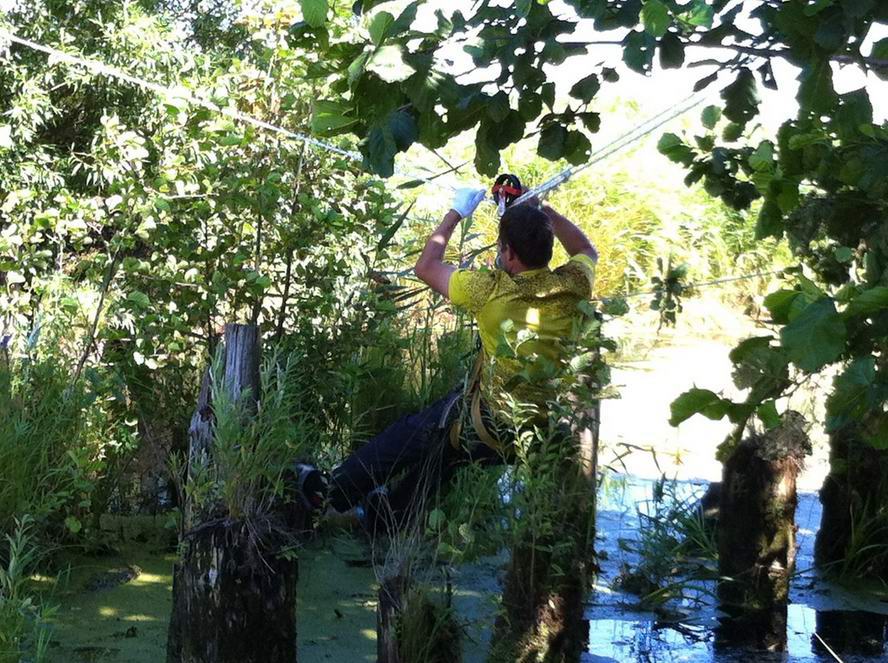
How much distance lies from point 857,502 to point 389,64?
3902 millimetres

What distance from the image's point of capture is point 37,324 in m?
5.52

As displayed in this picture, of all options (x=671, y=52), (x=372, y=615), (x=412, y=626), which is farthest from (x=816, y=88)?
(x=372, y=615)

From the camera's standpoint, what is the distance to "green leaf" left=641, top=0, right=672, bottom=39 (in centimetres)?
234

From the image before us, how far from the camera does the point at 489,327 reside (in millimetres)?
4945

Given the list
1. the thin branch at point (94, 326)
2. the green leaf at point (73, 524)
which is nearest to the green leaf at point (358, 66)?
the green leaf at point (73, 524)

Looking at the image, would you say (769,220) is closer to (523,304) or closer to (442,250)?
(523,304)

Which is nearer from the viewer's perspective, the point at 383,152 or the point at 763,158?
the point at 383,152

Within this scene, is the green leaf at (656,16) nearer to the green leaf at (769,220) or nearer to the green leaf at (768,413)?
the green leaf at (768,413)

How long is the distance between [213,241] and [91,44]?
3006 millimetres

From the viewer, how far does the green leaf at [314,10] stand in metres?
2.46

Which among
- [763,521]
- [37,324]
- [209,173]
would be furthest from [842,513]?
[37,324]

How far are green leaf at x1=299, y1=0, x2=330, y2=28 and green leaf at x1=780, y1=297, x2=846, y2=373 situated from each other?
3.44 feet

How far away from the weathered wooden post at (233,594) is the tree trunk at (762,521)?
1.84m

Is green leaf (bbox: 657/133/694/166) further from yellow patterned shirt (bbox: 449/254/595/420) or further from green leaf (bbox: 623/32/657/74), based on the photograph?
yellow patterned shirt (bbox: 449/254/595/420)
